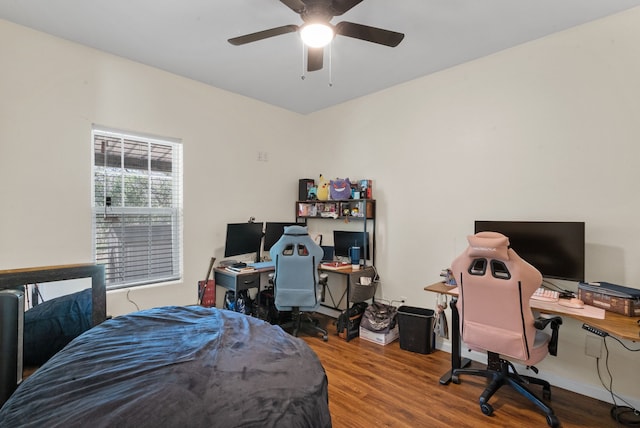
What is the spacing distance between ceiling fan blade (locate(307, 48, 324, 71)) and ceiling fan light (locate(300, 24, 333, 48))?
0.18 metres

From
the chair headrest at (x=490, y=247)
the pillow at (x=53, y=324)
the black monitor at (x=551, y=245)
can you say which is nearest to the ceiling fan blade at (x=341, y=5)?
the chair headrest at (x=490, y=247)

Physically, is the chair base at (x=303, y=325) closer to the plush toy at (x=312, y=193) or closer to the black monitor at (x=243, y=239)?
the black monitor at (x=243, y=239)

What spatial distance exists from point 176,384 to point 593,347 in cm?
291

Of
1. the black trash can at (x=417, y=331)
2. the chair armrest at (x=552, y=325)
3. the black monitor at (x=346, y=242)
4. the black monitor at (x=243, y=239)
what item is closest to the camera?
the chair armrest at (x=552, y=325)

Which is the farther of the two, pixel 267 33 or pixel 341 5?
pixel 267 33

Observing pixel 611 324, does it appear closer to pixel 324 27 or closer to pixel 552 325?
pixel 552 325

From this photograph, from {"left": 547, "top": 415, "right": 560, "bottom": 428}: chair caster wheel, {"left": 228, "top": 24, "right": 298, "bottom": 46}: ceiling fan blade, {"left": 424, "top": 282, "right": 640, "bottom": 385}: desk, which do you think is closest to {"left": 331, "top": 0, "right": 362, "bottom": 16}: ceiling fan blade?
{"left": 228, "top": 24, "right": 298, "bottom": 46}: ceiling fan blade

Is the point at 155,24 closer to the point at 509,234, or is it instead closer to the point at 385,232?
the point at 385,232

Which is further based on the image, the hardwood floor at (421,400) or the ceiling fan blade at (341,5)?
the hardwood floor at (421,400)

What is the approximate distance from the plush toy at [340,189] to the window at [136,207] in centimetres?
179

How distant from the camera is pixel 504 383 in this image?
2336 millimetres

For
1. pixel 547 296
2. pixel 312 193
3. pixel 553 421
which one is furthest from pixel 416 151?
pixel 553 421

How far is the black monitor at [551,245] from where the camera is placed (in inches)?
92.6

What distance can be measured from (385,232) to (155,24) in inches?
117
